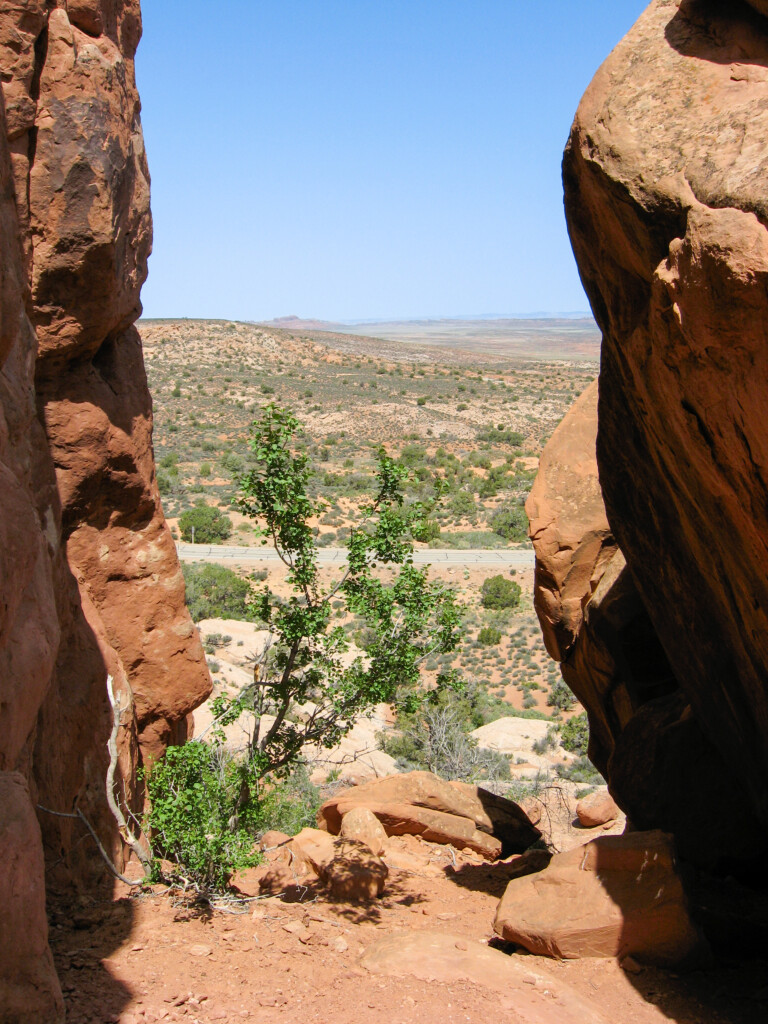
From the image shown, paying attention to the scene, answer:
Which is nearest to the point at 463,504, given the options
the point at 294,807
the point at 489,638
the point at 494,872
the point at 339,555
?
the point at 339,555

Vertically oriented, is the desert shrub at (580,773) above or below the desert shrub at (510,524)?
below

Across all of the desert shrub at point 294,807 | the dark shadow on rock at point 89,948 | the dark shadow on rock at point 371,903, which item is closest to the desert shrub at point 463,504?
the desert shrub at point 294,807

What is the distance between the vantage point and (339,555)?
31781 millimetres

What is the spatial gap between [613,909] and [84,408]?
21.6 feet

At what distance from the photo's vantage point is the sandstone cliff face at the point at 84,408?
6.98 m

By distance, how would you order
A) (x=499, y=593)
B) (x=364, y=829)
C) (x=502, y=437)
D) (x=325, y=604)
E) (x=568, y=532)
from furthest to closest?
(x=502, y=437) < (x=499, y=593) < (x=364, y=829) < (x=568, y=532) < (x=325, y=604)

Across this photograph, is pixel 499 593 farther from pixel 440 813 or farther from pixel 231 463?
pixel 231 463

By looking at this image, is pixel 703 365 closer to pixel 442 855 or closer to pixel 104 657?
pixel 104 657

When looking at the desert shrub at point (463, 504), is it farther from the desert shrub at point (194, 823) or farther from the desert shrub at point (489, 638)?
the desert shrub at point (194, 823)

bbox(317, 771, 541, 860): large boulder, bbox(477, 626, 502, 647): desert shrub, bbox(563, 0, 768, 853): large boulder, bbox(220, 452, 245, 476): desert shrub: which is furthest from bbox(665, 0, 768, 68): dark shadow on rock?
bbox(220, 452, 245, 476): desert shrub

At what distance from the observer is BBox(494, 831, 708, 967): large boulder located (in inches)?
269

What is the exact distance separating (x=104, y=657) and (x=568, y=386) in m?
75.8

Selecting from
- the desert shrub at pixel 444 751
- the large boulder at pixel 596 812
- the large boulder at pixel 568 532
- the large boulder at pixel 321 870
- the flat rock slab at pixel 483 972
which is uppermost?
the large boulder at pixel 568 532

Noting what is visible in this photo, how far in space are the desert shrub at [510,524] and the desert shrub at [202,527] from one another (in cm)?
1195
